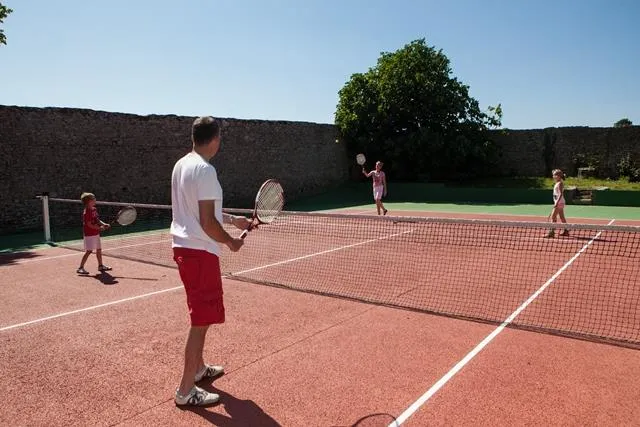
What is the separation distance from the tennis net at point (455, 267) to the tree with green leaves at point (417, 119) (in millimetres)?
12107

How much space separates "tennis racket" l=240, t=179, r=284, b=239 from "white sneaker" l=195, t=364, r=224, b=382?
132 centimetres

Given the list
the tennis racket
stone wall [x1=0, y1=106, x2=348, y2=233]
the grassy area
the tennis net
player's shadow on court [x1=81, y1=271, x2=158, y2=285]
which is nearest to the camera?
the tennis racket

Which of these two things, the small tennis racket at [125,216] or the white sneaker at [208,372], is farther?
the small tennis racket at [125,216]

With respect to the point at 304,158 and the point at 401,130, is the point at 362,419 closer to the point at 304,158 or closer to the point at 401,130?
the point at 304,158

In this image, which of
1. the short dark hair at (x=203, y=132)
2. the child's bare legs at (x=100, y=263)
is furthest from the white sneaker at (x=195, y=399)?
the child's bare legs at (x=100, y=263)

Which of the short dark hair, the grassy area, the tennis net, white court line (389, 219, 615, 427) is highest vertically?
the short dark hair

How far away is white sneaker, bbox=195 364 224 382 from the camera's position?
4.37 m

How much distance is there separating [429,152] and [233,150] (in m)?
10.4

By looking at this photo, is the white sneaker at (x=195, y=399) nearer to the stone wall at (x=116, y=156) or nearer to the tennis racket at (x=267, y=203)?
the tennis racket at (x=267, y=203)

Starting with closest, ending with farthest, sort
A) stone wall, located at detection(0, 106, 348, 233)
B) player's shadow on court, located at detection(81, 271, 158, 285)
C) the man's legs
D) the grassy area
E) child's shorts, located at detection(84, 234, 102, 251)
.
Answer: the man's legs, player's shadow on court, located at detection(81, 271, 158, 285), child's shorts, located at detection(84, 234, 102, 251), stone wall, located at detection(0, 106, 348, 233), the grassy area

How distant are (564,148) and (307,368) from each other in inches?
1025

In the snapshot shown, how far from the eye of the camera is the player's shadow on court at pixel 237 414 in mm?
3678

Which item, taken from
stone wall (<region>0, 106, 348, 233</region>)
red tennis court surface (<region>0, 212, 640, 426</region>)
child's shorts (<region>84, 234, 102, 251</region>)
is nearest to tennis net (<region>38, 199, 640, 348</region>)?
red tennis court surface (<region>0, 212, 640, 426</region>)

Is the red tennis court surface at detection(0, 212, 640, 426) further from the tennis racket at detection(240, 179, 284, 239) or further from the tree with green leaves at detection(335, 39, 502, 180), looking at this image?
the tree with green leaves at detection(335, 39, 502, 180)
